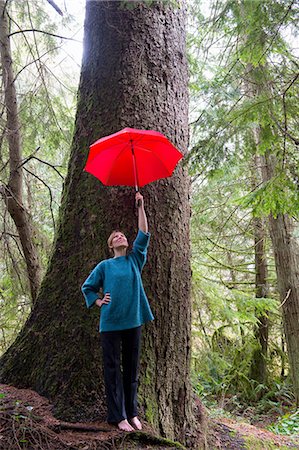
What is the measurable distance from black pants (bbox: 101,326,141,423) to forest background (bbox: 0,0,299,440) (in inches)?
73.4

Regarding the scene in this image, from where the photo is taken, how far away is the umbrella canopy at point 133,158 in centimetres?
321

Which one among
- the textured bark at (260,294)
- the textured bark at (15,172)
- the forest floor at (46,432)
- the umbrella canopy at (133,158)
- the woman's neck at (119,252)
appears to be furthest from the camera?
the textured bark at (260,294)

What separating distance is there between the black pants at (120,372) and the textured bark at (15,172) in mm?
2482

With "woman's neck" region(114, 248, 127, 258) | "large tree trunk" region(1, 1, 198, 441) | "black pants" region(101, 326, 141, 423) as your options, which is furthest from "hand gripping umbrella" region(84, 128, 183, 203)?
"black pants" region(101, 326, 141, 423)

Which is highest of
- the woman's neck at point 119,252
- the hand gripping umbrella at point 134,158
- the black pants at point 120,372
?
the hand gripping umbrella at point 134,158

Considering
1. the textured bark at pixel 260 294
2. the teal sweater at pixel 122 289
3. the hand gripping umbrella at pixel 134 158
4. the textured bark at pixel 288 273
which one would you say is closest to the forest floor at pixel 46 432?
the teal sweater at pixel 122 289

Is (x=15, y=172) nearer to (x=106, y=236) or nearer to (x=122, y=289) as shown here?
(x=106, y=236)

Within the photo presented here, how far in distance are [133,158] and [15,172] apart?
2.70 meters

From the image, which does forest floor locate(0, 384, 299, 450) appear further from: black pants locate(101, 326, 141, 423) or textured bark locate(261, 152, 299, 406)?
textured bark locate(261, 152, 299, 406)

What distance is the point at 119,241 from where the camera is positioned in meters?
3.27

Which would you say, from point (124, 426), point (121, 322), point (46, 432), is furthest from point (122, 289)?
point (46, 432)

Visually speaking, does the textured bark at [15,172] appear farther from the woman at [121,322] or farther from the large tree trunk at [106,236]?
the woman at [121,322]

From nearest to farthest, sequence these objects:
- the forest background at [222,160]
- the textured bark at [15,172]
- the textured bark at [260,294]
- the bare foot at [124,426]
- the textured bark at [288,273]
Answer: the bare foot at [124,426] < the forest background at [222,160] < the textured bark at [15,172] < the textured bark at [288,273] < the textured bark at [260,294]

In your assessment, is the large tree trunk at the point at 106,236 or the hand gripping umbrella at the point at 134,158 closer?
the hand gripping umbrella at the point at 134,158
